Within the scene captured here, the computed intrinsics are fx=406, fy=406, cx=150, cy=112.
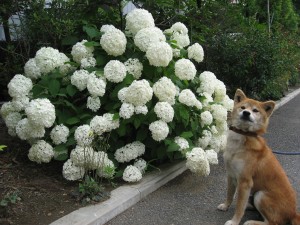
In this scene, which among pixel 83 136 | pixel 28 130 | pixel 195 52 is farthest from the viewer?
pixel 195 52

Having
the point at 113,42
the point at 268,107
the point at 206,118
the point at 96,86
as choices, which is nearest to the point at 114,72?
the point at 96,86

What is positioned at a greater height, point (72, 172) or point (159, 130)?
point (159, 130)

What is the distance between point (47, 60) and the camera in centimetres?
532

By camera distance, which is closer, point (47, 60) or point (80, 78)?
point (80, 78)

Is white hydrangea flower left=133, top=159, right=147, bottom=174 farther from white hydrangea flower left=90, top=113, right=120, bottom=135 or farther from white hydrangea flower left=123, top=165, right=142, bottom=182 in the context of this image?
white hydrangea flower left=90, top=113, right=120, bottom=135

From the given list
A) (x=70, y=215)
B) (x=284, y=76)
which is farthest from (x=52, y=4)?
(x=284, y=76)

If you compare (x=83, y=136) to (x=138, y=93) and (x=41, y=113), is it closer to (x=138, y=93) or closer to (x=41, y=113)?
(x=41, y=113)

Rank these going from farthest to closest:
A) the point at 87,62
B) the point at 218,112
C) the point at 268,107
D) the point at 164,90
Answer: the point at 218,112 → the point at 87,62 → the point at 164,90 → the point at 268,107

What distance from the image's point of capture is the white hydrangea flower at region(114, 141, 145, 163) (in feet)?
16.3

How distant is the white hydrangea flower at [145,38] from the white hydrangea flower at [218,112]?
123cm

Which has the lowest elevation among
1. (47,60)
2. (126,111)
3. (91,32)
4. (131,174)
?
(131,174)

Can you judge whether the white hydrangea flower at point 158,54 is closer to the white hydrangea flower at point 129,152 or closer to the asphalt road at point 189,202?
the white hydrangea flower at point 129,152

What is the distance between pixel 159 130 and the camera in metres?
4.84

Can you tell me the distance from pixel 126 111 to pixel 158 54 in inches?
32.8
